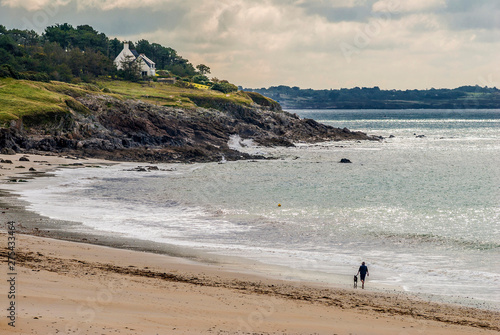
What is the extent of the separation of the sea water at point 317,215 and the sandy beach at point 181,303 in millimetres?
2512

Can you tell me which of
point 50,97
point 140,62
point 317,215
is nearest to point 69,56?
point 140,62

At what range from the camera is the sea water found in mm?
22125

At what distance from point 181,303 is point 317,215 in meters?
Answer: 19.6

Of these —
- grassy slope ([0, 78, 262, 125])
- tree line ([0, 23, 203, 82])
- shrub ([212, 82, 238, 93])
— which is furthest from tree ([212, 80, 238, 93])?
grassy slope ([0, 78, 262, 125])

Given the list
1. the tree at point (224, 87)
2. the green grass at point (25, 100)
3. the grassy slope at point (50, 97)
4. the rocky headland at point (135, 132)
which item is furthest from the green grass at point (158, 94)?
the green grass at point (25, 100)

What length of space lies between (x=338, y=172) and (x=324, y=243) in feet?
101

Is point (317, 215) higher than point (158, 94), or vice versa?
point (158, 94)

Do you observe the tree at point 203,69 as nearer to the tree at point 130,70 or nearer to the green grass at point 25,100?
the tree at point 130,70

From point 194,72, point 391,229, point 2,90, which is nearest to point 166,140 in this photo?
point 2,90

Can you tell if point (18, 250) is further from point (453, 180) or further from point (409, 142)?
point (409, 142)

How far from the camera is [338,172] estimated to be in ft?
185

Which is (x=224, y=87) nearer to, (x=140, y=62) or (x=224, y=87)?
(x=224, y=87)

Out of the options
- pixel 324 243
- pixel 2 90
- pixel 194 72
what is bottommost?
pixel 324 243

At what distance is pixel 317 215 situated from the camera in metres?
33.5
